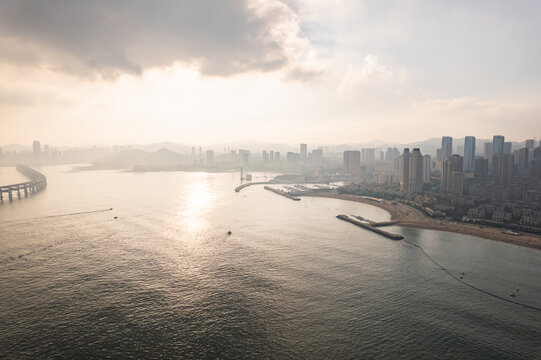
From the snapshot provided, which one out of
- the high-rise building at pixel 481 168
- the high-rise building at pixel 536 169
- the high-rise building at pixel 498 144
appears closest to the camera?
the high-rise building at pixel 536 169

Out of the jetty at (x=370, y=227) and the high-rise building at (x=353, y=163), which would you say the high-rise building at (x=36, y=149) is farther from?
the jetty at (x=370, y=227)

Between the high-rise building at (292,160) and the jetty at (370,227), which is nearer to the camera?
the jetty at (370,227)

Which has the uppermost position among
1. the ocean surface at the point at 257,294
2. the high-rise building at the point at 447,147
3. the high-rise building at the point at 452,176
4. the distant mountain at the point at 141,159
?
the high-rise building at the point at 447,147

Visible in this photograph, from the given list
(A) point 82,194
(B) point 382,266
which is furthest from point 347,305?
(A) point 82,194

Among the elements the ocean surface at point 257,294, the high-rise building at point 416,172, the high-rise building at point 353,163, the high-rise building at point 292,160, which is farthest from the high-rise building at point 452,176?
the high-rise building at point 292,160

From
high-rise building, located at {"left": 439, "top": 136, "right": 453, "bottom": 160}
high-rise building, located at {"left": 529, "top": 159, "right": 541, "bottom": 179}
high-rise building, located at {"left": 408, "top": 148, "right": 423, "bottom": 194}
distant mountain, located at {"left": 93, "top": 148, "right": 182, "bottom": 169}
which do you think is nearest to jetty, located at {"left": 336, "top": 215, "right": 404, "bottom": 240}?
high-rise building, located at {"left": 408, "top": 148, "right": 423, "bottom": 194}
